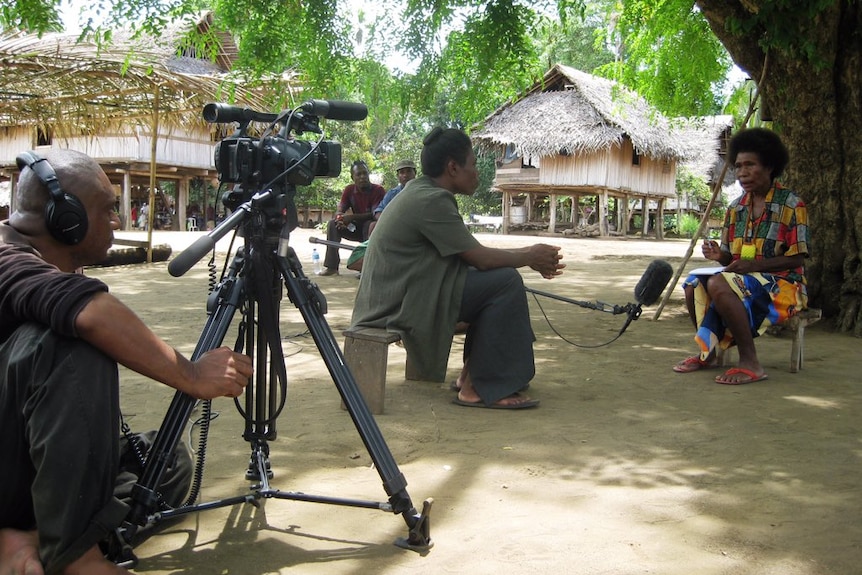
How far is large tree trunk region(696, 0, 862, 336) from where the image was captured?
20.0 ft

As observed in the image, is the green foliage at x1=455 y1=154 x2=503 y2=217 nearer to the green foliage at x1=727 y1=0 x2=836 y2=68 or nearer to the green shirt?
the green foliage at x1=727 y1=0 x2=836 y2=68

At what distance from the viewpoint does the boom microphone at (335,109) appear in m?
2.48

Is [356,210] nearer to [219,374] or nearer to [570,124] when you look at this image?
[219,374]

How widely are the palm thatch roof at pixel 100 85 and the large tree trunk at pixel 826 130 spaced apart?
498 cm

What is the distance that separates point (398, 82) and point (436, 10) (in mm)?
1145

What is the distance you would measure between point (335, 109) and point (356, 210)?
305 inches

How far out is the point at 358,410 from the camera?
7.62 ft

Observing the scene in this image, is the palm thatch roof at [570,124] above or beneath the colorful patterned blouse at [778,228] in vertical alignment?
above

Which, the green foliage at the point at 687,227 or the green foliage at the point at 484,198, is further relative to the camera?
the green foliage at the point at 484,198

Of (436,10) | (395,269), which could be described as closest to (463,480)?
(395,269)

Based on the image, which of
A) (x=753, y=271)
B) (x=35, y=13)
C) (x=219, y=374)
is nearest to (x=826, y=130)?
(x=753, y=271)

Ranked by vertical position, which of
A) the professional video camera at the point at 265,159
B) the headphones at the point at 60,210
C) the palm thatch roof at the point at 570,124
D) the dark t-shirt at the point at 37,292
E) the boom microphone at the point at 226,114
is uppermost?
the palm thatch roof at the point at 570,124

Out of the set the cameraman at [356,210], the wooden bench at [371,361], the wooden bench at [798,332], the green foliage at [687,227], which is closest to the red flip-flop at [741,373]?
the wooden bench at [798,332]

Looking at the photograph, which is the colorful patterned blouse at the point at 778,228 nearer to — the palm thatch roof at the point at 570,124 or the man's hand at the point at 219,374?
the man's hand at the point at 219,374
